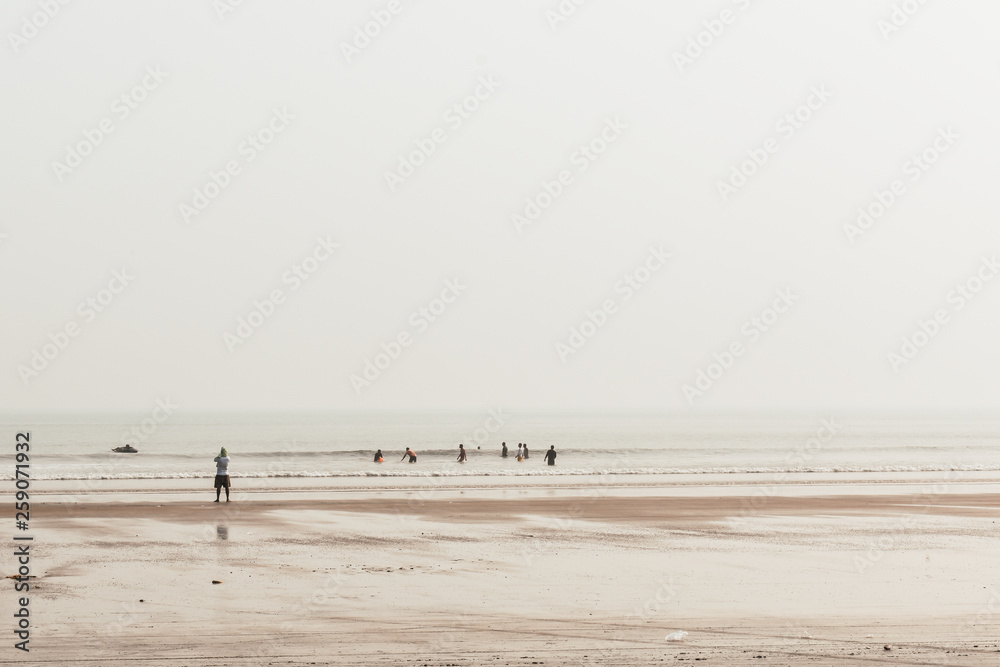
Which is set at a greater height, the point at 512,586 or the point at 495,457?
the point at 495,457

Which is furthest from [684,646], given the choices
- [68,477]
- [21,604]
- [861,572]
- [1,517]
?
[68,477]

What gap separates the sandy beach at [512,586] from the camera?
11.0 metres

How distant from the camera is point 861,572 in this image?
54.2ft

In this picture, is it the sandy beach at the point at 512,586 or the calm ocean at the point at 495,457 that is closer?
the sandy beach at the point at 512,586

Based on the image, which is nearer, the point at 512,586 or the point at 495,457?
the point at 512,586

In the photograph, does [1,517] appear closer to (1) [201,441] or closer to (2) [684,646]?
(2) [684,646]

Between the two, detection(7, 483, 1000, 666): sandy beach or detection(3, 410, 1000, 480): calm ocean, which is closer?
detection(7, 483, 1000, 666): sandy beach

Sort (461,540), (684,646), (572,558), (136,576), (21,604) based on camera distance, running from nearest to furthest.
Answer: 1. (684,646)
2. (21,604)
3. (136,576)
4. (572,558)
5. (461,540)

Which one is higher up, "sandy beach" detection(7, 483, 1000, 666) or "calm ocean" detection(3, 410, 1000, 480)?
"calm ocean" detection(3, 410, 1000, 480)

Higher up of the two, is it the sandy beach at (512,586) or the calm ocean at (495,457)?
the calm ocean at (495,457)

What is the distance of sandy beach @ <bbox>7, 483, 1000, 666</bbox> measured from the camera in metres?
11.0

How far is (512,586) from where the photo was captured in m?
15.1

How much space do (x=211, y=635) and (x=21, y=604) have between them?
3624 mm

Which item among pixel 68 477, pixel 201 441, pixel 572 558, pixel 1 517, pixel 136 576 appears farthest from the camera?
pixel 201 441
